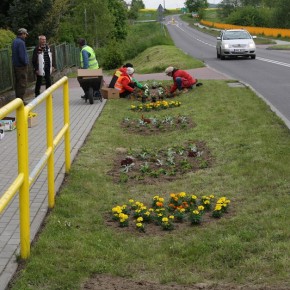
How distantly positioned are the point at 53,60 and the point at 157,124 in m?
15.5

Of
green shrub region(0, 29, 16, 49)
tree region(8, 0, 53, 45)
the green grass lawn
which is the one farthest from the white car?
the green grass lawn

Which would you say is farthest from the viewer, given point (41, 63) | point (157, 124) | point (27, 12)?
point (27, 12)

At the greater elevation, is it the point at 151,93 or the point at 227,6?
the point at 151,93

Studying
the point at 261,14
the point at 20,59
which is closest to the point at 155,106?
the point at 20,59

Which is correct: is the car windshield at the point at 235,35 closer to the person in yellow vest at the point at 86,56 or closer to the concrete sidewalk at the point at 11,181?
the person in yellow vest at the point at 86,56

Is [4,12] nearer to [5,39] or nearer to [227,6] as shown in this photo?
[5,39]

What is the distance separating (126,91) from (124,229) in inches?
434

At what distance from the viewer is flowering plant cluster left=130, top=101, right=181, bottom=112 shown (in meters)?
14.3

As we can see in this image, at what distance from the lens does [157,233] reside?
232 inches

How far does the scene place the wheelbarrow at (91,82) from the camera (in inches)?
631

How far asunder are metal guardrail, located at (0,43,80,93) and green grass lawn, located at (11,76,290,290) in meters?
6.81

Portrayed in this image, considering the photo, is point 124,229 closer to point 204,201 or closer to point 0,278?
point 204,201

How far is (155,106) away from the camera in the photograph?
1437cm

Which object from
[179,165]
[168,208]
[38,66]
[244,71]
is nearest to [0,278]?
[168,208]
